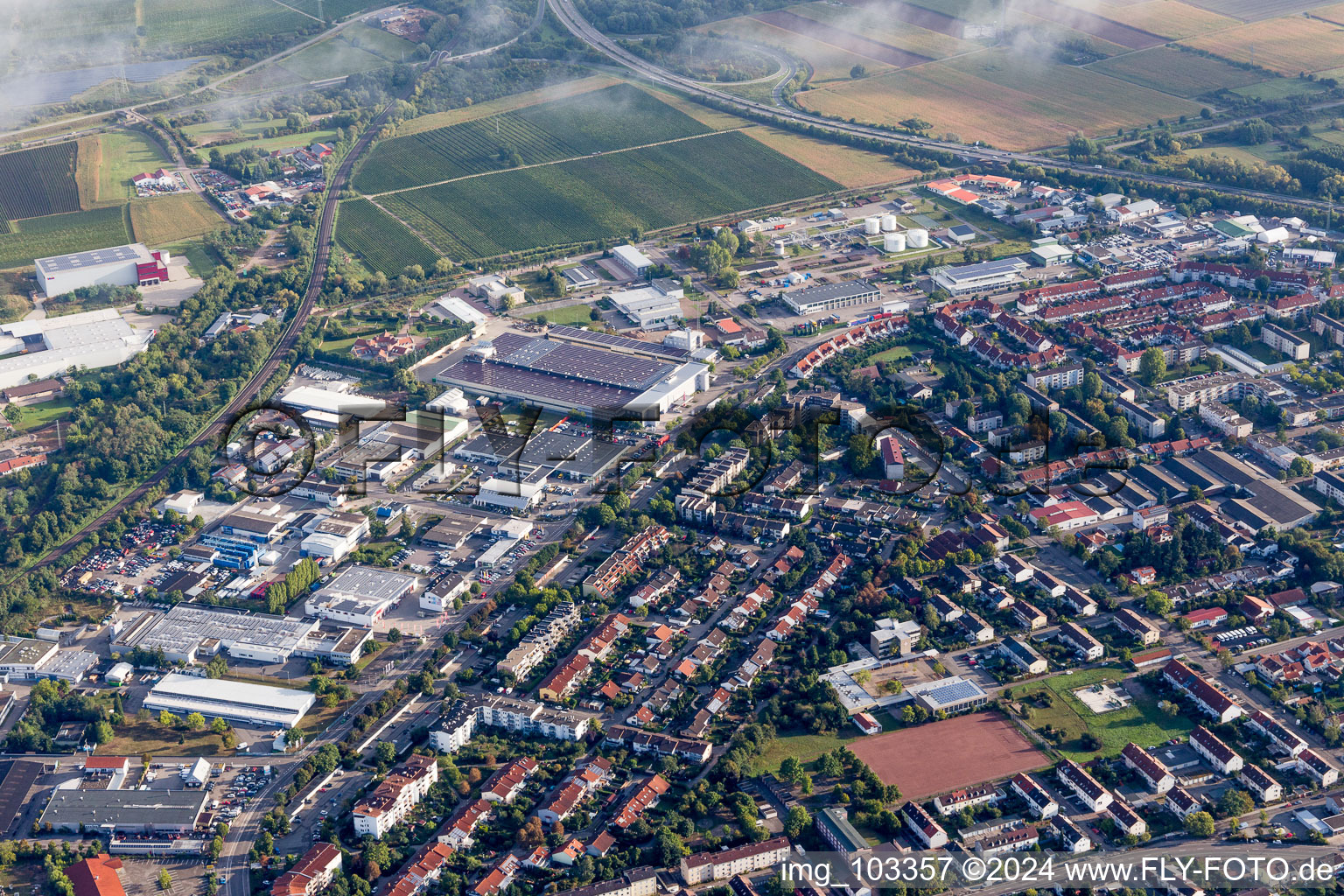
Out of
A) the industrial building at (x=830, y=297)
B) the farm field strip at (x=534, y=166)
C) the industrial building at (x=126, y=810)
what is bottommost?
the industrial building at (x=126, y=810)

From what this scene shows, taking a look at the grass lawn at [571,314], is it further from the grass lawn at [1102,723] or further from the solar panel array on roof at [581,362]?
the grass lawn at [1102,723]

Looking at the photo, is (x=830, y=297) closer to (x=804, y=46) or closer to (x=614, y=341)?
(x=614, y=341)

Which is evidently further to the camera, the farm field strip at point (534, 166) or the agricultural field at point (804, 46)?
the agricultural field at point (804, 46)

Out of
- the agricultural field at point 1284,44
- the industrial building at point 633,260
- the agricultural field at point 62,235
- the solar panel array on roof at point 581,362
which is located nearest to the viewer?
the solar panel array on roof at point 581,362

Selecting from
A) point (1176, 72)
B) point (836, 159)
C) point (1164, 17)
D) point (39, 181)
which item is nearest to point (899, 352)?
point (836, 159)

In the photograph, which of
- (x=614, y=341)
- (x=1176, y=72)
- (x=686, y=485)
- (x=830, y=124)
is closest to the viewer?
(x=686, y=485)

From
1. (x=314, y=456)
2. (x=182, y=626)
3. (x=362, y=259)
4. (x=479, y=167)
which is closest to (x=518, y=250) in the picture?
(x=362, y=259)

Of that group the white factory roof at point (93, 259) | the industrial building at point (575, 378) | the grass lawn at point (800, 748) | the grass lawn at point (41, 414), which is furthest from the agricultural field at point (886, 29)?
the grass lawn at point (800, 748)
